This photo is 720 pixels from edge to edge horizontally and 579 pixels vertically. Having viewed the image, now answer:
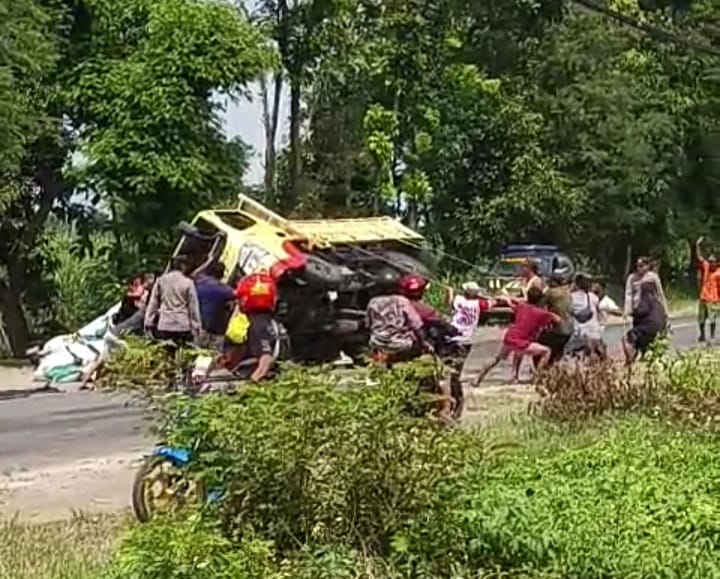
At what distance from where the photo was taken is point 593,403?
42.3 feet

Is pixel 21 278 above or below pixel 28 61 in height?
below

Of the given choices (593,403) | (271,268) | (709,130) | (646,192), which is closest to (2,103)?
(271,268)

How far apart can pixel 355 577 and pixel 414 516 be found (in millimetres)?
445

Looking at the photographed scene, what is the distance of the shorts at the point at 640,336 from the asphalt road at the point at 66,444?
1.89 m

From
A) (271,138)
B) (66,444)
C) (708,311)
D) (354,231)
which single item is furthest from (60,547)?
(271,138)

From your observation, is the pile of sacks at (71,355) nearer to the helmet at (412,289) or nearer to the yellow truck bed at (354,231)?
the yellow truck bed at (354,231)

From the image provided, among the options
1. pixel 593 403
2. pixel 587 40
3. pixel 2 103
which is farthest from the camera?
pixel 587 40

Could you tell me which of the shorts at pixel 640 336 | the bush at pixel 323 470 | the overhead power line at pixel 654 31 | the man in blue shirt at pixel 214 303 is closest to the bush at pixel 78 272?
the man in blue shirt at pixel 214 303

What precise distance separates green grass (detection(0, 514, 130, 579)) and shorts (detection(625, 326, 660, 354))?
8921 millimetres

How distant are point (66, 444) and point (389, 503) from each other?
25.6ft

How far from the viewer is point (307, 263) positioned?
20031mm

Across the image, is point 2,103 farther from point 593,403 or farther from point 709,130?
point 709,130

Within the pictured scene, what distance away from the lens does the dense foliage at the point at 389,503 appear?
6.44 meters

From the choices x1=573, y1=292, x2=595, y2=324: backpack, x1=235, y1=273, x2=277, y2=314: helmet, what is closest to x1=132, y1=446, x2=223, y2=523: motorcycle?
x1=235, y1=273, x2=277, y2=314: helmet
